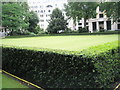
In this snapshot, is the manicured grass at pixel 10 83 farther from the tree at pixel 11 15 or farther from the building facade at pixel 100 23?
the building facade at pixel 100 23

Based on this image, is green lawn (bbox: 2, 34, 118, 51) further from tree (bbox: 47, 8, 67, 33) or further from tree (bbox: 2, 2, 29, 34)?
tree (bbox: 47, 8, 67, 33)

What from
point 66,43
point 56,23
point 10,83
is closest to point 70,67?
point 10,83

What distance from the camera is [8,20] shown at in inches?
1240

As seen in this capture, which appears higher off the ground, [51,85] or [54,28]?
[54,28]

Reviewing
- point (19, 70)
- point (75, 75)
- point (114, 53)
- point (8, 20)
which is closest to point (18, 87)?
point (19, 70)

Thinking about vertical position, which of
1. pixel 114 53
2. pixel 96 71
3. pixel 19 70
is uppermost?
pixel 114 53

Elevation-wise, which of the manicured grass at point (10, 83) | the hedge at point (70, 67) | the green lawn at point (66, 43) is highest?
the green lawn at point (66, 43)

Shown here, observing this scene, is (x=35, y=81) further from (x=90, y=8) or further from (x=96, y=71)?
(x=90, y=8)

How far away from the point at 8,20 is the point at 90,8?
19.0m

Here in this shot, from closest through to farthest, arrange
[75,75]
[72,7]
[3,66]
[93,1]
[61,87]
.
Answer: [75,75] < [61,87] < [3,66] < [93,1] < [72,7]

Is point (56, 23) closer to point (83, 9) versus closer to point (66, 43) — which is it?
point (83, 9)

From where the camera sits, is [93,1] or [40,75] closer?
[40,75]

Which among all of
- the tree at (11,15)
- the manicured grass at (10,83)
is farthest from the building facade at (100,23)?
the manicured grass at (10,83)

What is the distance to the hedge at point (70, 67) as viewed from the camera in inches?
160
